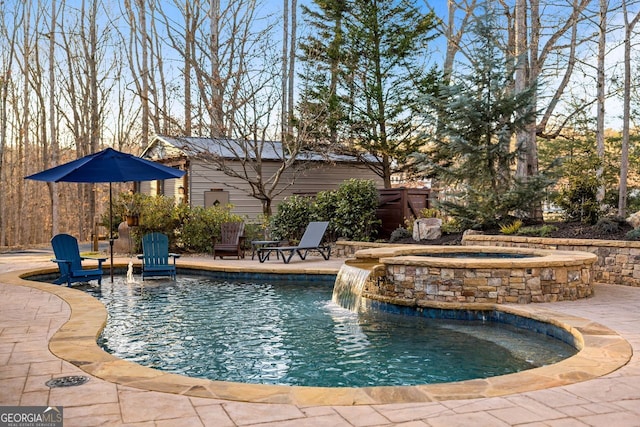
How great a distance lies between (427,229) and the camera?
39.3 feet

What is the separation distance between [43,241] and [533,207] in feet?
55.2

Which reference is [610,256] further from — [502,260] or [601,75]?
[601,75]

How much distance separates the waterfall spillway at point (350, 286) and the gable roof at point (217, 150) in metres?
8.25

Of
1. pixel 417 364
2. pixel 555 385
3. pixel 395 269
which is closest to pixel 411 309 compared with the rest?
pixel 395 269

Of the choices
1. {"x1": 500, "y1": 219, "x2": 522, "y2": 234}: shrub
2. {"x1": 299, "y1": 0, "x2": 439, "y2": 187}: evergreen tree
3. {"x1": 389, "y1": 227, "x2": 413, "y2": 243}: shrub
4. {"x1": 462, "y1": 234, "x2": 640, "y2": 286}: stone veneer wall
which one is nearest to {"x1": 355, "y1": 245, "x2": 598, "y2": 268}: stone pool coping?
{"x1": 462, "y1": 234, "x2": 640, "y2": 286}: stone veneer wall

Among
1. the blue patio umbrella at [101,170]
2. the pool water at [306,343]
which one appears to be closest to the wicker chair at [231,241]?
the blue patio umbrella at [101,170]

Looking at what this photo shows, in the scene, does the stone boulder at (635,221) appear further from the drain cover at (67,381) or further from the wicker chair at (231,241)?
the drain cover at (67,381)

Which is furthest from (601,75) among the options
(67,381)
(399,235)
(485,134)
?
(67,381)

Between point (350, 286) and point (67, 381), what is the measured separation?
4580 millimetres

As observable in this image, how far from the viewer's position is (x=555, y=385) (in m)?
3.51

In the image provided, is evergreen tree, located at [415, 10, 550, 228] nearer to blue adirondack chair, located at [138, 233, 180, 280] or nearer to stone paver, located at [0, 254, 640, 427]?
blue adirondack chair, located at [138, 233, 180, 280]

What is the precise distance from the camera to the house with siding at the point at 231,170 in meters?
16.2

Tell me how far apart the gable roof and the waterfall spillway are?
825cm

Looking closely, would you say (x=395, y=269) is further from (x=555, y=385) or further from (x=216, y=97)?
(x=216, y=97)
